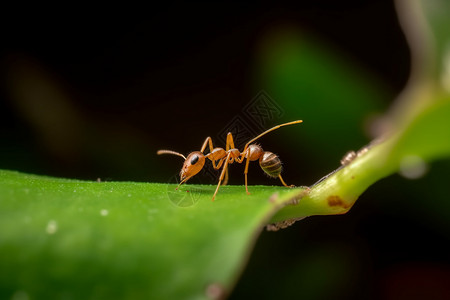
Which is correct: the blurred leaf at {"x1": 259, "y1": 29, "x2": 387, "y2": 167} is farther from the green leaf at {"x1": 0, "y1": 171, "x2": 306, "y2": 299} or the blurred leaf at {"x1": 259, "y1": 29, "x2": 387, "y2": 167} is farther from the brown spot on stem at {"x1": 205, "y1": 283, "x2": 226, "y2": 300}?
the brown spot on stem at {"x1": 205, "y1": 283, "x2": 226, "y2": 300}

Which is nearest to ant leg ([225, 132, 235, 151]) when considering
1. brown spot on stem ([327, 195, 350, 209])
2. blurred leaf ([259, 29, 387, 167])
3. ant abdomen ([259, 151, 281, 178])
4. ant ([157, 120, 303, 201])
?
ant ([157, 120, 303, 201])

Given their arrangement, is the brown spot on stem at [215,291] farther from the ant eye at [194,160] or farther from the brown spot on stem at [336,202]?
the ant eye at [194,160]

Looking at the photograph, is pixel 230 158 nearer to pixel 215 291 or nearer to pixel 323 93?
pixel 323 93

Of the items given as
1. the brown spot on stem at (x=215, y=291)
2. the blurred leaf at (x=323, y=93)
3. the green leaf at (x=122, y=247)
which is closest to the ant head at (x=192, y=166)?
the green leaf at (x=122, y=247)

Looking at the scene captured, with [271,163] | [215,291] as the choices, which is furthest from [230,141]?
[215,291]

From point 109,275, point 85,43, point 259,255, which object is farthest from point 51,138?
point 109,275

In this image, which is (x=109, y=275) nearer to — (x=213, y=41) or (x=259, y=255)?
(x=259, y=255)
